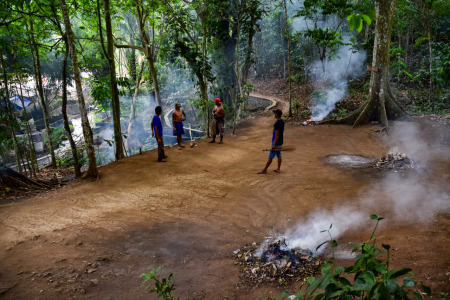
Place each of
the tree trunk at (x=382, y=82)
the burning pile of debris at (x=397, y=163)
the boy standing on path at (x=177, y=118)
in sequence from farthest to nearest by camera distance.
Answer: the tree trunk at (x=382, y=82) → the boy standing on path at (x=177, y=118) → the burning pile of debris at (x=397, y=163)

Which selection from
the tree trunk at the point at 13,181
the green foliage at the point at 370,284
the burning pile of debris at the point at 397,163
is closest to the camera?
the green foliage at the point at 370,284

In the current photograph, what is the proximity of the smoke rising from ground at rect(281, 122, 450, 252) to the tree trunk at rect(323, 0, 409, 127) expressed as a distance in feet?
17.5

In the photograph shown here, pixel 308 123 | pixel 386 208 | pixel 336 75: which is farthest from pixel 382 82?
pixel 336 75

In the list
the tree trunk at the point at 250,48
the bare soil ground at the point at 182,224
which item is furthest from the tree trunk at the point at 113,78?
the tree trunk at the point at 250,48

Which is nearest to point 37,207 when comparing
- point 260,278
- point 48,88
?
point 260,278

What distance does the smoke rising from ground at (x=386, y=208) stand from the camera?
437 cm

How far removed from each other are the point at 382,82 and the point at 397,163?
5.94 meters

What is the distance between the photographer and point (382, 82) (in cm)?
1124

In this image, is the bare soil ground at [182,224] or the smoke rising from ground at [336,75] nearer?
the bare soil ground at [182,224]

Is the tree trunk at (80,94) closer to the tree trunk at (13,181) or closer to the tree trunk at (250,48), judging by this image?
the tree trunk at (13,181)

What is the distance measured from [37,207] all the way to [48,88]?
2002cm

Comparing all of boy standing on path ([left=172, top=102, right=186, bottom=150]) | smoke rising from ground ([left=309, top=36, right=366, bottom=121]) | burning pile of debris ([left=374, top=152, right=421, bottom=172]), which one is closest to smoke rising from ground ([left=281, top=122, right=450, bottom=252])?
burning pile of debris ([left=374, top=152, right=421, bottom=172])

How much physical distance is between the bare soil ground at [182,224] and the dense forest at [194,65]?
1.81 meters

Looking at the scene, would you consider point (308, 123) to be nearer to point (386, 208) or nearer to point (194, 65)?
point (194, 65)
